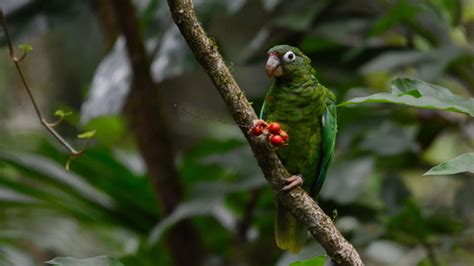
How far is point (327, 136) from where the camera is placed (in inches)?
87.4

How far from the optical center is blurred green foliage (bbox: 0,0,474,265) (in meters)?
2.81

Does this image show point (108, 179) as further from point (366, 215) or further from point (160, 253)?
point (366, 215)

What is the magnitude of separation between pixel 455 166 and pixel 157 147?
1700 millimetres

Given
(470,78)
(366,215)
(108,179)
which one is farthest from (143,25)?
(470,78)

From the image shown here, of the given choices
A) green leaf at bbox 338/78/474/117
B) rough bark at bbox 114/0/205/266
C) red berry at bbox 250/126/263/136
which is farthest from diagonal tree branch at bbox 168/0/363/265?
rough bark at bbox 114/0/205/266

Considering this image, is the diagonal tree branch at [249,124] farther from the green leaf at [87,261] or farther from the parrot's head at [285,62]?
the parrot's head at [285,62]

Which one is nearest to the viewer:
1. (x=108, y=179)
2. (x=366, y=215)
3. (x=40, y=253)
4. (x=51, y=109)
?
(x=366, y=215)

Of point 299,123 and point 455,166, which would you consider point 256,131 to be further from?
point 299,123

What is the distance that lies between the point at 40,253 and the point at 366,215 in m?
2.03

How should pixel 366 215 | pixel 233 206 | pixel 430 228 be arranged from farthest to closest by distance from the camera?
pixel 233 206
pixel 366 215
pixel 430 228

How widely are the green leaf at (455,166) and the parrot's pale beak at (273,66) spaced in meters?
0.68

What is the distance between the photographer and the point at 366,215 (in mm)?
2988

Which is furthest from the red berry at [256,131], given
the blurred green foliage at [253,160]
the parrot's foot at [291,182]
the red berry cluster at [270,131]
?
the blurred green foliage at [253,160]

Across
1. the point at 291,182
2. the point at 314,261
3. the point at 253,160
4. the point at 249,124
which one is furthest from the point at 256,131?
the point at 253,160
